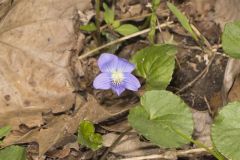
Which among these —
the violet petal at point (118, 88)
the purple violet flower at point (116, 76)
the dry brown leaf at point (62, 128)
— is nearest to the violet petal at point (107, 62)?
the purple violet flower at point (116, 76)

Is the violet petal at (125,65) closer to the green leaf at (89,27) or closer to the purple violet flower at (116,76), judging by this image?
the purple violet flower at (116,76)

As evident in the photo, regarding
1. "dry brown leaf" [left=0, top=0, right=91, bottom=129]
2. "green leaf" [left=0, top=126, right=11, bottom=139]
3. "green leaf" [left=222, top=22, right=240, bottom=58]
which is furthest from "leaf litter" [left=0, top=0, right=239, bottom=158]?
"green leaf" [left=222, top=22, right=240, bottom=58]

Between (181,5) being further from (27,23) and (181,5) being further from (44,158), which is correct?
(44,158)

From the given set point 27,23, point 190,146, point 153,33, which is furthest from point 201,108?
point 27,23

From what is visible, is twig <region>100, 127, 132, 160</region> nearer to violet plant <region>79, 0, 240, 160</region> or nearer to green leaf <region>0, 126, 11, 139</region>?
violet plant <region>79, 0, 240, 160</region>

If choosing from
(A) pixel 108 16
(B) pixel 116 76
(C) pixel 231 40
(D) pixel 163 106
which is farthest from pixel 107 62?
(C) pixel 231 40
